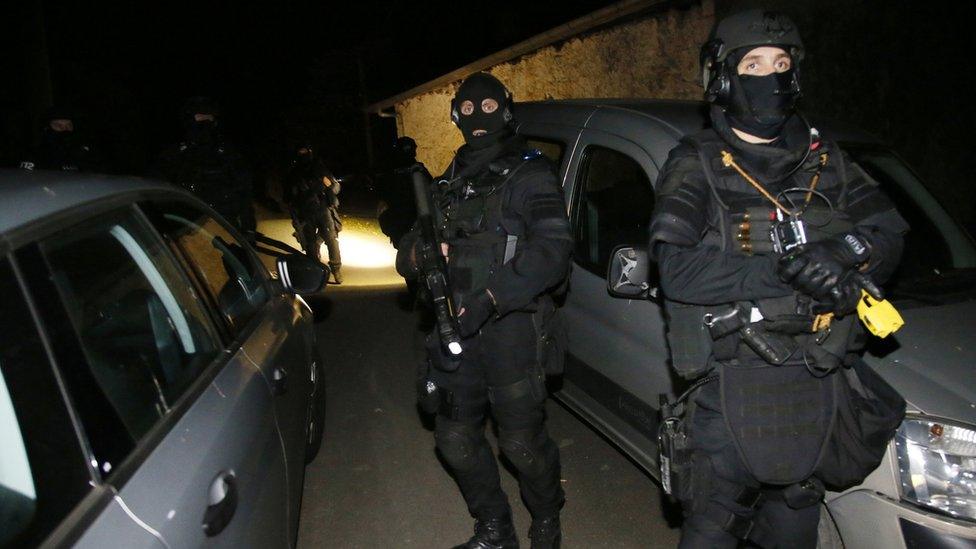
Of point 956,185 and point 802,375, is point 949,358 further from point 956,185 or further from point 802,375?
point 956,185

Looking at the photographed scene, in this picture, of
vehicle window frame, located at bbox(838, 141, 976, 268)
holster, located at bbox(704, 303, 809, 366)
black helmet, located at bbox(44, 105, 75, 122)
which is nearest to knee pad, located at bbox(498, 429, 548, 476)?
holster, located at bbox(704, 303, 809, 366)

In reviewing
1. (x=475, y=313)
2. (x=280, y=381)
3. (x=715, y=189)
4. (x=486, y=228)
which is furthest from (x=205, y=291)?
(x=715, y=189)

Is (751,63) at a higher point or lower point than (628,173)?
higher

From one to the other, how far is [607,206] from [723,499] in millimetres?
1635

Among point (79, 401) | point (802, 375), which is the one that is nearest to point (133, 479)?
point (79, 401)

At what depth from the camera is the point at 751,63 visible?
90.7 inches

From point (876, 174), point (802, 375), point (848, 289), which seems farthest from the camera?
point (876, 174)

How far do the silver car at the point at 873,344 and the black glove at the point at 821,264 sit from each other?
0.56m

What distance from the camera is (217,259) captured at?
2975mm

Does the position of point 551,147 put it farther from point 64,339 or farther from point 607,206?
point 64,339

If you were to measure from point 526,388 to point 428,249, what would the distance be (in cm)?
69

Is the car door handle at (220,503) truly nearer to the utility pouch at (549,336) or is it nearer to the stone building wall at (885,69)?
the utility pouch at (549,336)

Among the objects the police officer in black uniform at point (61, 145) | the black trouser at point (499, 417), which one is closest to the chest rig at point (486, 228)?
the black trouser at point (499, 417)

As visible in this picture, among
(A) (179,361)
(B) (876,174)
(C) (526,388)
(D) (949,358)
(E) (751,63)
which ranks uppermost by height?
(E) (751,63)
